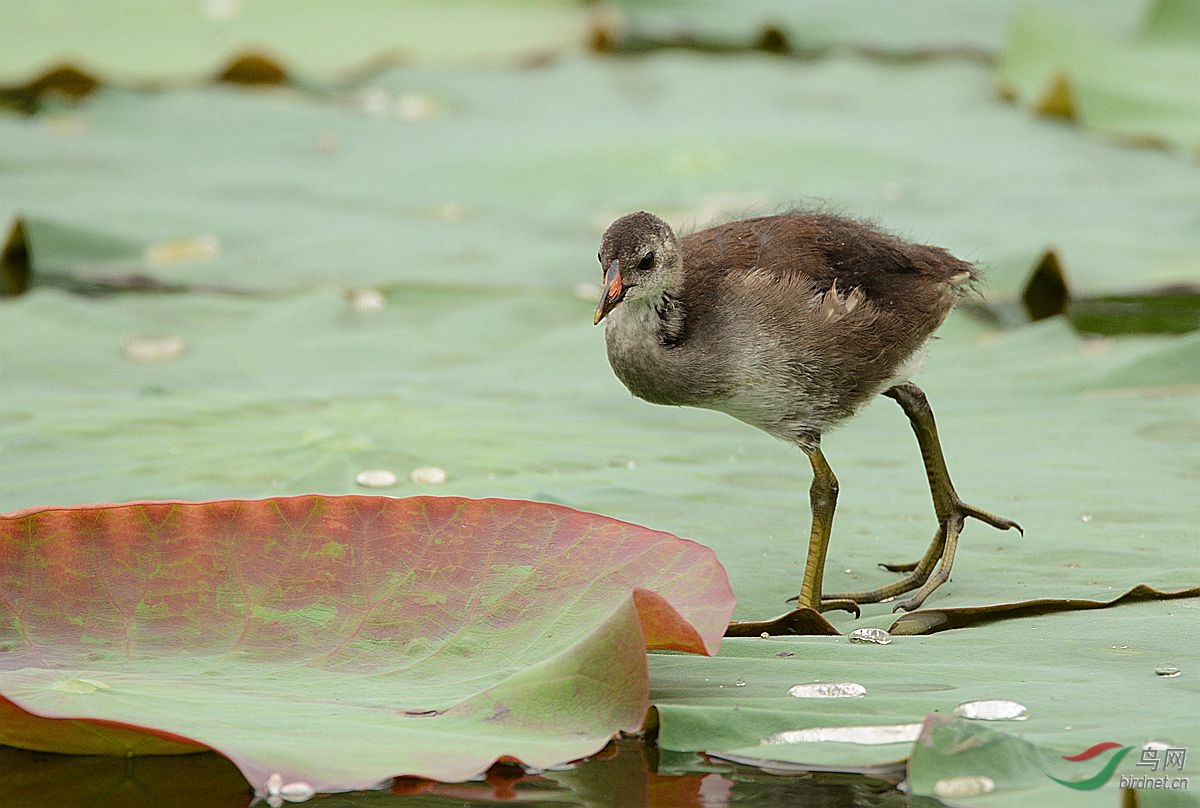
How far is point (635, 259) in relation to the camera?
9.81 feet

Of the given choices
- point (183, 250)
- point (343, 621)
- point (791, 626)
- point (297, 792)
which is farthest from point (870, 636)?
point (183, 250)

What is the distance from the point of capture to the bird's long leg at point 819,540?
2.95 m

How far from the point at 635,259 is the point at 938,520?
2.81ft

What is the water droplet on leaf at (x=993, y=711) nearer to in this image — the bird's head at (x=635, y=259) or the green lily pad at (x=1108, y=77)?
Result: the bird's head at (x=635, y=259)

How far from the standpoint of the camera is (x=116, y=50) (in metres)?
7.36

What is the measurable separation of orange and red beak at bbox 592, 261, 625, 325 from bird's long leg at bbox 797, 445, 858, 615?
541 millimetres

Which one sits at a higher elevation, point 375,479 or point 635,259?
point 635,259

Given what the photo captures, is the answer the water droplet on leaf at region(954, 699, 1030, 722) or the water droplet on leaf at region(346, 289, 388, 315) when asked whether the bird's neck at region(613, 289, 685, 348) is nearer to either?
the water droplet on leaf at region(954, 699, 1030, 722)

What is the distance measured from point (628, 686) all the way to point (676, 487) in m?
1.21

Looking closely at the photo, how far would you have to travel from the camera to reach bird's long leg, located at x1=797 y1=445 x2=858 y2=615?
2945 millimetres

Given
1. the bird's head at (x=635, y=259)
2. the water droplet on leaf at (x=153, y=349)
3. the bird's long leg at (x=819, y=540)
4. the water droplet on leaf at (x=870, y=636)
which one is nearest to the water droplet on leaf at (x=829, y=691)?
the water droplet on leaf at (x=870, y=636)

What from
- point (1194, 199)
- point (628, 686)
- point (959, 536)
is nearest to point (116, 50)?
point (1194, 199)

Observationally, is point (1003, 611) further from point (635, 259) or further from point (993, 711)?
point (635, 259)

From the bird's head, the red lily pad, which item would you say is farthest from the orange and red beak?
the red lily pad
